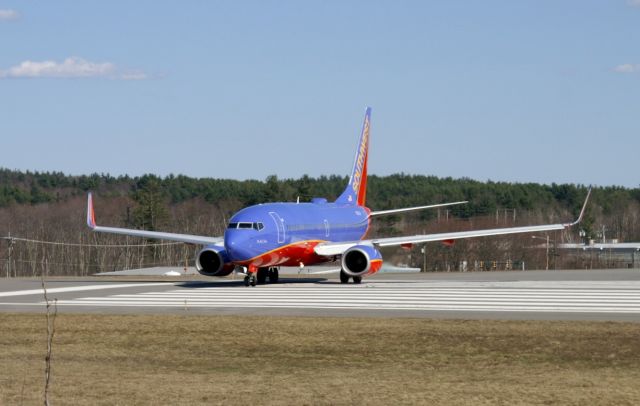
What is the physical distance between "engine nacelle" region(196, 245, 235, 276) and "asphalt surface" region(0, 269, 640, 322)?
0.56m

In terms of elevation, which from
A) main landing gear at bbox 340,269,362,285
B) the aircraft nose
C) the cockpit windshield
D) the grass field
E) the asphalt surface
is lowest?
the grass field

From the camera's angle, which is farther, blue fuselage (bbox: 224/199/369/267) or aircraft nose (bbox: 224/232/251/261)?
blue fuselage (bbox: 224/199/369/267)

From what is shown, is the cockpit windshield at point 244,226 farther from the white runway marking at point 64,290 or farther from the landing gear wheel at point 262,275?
the white runway marking at point 64,290

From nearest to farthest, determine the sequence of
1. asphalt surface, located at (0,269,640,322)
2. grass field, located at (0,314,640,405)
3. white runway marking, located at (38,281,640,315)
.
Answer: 1. grass field, located at (0,314,640,405)
2. asphalt surface, located at (0,269,640,322)
3. white runway marking, located at (38,281,640,315)

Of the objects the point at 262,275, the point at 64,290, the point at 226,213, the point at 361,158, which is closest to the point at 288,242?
the point at 262,275

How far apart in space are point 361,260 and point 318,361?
2352cm

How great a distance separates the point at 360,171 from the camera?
5497 centimetres

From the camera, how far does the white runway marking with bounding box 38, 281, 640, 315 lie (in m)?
30.5

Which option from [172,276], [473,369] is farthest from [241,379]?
[172,276]

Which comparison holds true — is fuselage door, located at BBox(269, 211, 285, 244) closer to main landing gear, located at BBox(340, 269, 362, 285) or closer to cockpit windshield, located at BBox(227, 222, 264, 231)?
cockpit windshield, located at BBox(227, 222, 264, 231)

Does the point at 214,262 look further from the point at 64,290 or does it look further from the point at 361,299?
the point at 361,299

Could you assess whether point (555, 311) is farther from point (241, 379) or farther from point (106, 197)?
point (106, 197)

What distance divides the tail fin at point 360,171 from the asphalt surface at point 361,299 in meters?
10.1

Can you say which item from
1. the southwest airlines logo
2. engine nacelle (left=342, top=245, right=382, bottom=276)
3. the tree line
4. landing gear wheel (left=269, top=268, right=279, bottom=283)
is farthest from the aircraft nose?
the tree line
